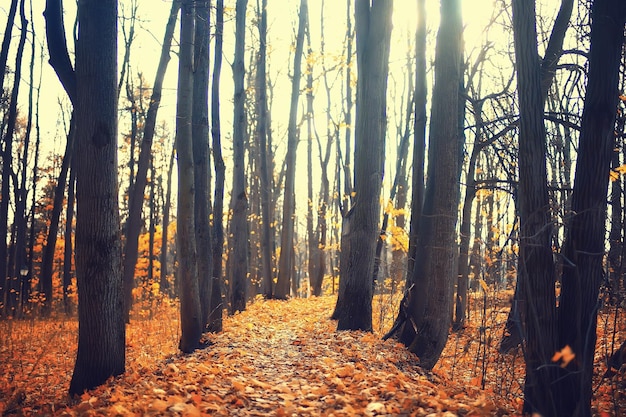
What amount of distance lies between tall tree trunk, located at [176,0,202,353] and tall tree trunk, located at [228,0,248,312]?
5.29 m

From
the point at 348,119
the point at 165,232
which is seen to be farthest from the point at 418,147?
the point at 165,232

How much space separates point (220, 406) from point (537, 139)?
3.91 metres

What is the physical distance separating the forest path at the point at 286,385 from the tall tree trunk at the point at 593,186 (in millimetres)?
900

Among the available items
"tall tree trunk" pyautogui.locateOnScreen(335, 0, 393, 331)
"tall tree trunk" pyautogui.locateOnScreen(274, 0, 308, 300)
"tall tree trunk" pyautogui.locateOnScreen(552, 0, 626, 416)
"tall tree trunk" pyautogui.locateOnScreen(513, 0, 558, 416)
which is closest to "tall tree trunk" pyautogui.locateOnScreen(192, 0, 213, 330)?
"tall tree trunk" pyautogui.locateOnScreen(335, 0, 393, 331)

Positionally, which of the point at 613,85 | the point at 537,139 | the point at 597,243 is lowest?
the point at 597,243

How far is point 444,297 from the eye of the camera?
7.89m

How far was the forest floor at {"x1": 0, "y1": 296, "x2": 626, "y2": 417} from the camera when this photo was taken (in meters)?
4.73

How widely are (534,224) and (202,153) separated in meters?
6.86

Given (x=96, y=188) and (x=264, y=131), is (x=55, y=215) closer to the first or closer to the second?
(x=264, y=131)

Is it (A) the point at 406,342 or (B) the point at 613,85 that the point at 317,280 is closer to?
(A) the point at 406,342

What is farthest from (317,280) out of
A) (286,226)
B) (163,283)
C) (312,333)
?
(312,333)

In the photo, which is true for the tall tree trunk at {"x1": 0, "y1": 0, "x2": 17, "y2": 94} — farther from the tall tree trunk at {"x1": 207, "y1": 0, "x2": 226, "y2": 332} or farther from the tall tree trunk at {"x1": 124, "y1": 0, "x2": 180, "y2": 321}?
the tall tree trunk at {"x1": 207, "y1": 0, "x2": 226, "y2": 332}

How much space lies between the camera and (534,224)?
195 inches

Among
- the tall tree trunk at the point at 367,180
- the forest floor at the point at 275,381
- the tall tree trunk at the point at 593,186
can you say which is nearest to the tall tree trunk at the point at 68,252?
the forest floor at the point at 275,381
